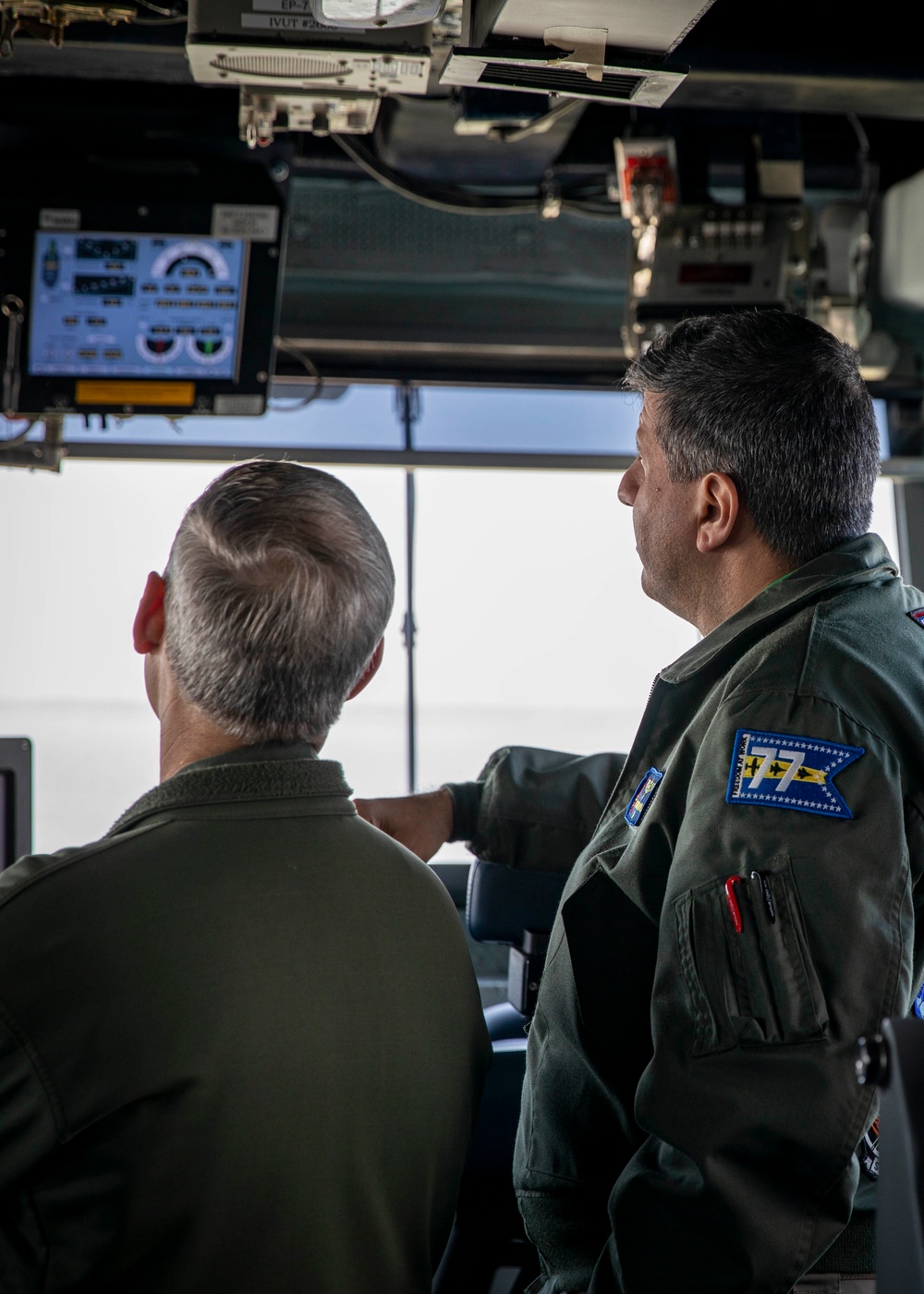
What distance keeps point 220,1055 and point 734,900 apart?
1.61 ft

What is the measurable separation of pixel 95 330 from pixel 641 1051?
8.32 feet

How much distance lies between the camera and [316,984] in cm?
109

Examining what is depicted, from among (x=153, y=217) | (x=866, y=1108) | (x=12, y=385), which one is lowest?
(x=866, y=1108)

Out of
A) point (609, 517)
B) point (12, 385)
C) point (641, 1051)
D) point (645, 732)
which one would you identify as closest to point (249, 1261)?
point (641, 1051)

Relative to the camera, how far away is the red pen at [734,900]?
1195mm

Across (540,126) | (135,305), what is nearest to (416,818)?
(135,305)

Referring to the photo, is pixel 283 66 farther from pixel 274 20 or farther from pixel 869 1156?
pixel 869 1156

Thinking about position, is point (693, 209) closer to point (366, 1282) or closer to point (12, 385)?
point (12, 385)

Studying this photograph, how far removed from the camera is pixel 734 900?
1198mm

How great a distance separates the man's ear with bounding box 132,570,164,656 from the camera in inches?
49.1

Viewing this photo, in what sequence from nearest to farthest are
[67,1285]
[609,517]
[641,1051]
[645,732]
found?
[67,1285], [641,1051], [645,732], [609,517]

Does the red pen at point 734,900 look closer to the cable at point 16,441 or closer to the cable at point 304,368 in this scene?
the cable at point 16,441

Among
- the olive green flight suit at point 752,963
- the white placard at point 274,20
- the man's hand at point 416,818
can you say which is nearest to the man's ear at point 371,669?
the olive green flight suit at point 752,963

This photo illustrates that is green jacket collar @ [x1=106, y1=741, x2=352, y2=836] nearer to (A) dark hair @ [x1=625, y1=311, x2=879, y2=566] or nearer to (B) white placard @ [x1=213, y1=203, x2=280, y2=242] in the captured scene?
(A) dark hair @ [x1=625, y1=311, x2=879, y2=566]
